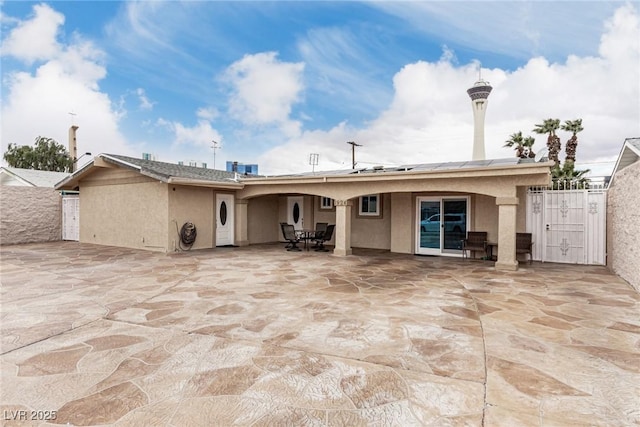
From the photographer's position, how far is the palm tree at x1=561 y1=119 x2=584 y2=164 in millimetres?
22259

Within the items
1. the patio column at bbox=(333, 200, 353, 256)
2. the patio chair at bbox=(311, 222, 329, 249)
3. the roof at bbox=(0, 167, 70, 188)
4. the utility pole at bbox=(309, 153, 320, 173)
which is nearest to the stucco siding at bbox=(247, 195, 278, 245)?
the utility pole at bbox=(309, 153, 320, 173)

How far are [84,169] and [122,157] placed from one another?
195 cm

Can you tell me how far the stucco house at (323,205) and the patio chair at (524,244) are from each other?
0.49 meters

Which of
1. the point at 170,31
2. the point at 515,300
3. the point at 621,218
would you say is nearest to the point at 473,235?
the point at 621,218

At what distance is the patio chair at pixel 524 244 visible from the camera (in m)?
10.0

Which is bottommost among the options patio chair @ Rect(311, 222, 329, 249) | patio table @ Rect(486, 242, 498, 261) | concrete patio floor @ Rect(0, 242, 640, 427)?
concrete patio floor @ Rect(0, 242, 640, 427)

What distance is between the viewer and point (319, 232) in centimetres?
1310

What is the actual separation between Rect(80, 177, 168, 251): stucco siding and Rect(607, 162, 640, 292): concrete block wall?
1292cm

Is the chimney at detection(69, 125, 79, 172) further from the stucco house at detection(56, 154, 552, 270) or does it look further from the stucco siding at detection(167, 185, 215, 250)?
the stucco siding at detection(167, 185, 215, 250)

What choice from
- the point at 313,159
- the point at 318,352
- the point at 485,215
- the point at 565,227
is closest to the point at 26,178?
the point at 313,159

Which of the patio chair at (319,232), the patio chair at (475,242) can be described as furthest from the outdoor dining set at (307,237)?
the patio chair at (475,242)

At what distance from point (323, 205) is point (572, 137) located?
1869 cm

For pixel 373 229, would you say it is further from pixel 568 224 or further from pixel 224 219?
pixel 568 224

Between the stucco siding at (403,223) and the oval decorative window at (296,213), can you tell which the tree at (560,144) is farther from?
the oval decorative window at (296,213)
